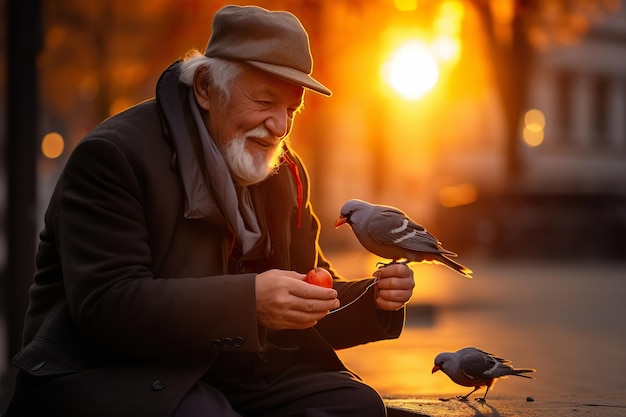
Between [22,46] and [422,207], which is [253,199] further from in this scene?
[422,207]

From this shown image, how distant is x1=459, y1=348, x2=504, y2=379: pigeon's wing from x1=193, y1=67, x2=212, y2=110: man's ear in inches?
80.1

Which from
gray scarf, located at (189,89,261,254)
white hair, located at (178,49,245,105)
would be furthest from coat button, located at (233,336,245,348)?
white hair, located at (178,49,245,105)

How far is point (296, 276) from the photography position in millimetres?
3838

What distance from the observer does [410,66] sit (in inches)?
998

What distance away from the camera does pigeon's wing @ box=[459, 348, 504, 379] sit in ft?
18.2

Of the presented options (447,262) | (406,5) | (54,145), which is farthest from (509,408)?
(54,145)

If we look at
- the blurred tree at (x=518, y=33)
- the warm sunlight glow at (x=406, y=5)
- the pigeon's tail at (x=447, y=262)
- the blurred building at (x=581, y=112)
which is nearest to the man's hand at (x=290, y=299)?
the pigeon's tail at (x=447, y=262)

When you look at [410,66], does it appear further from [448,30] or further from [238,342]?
[238,342]

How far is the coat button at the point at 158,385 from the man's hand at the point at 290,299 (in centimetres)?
39

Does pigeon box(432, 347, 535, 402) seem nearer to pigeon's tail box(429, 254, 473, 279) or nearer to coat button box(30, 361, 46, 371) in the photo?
pigeon's tail box(429, 254, 473, 279)

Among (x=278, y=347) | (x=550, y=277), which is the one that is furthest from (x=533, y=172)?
(x=278, y=347)

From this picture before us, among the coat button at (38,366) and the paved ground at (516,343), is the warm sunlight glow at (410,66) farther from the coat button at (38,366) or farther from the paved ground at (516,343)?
the coat button at (38,366)

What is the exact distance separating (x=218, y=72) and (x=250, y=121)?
21 cm

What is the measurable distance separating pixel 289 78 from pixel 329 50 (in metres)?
14.0
